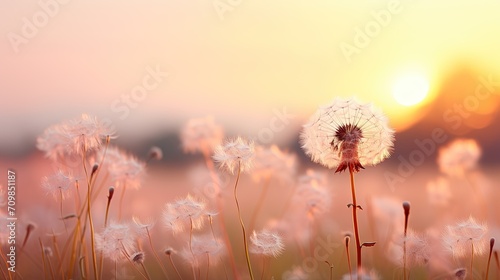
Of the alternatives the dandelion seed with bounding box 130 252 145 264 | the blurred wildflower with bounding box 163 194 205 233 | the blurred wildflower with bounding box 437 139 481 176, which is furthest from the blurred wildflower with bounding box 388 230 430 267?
the blurred wildflower with bounding box 437 139 481 176

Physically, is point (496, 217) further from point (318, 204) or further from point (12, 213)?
point (12, 213)

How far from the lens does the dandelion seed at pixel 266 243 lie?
3576mm

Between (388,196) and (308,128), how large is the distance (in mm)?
1976

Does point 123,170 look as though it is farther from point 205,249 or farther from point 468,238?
point 468,238

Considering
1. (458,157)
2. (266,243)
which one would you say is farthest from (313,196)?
(458,157)

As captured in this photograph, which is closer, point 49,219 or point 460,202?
point 49,219

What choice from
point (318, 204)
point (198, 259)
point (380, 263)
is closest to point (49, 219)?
point (198, 259)

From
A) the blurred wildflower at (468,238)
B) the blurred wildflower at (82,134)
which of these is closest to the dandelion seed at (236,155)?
the blurred wildflower at (82,134)

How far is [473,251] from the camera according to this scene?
12.1ft

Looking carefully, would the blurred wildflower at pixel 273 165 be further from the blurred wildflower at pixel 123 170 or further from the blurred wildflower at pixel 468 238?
the blurred wildflower at pixel 468 238

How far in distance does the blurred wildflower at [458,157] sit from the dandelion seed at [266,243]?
266 cm

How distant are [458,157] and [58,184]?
136 inches

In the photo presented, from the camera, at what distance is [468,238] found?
3.67 meters

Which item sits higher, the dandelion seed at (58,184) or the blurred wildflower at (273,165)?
the blurred wildflower at (273,165)
